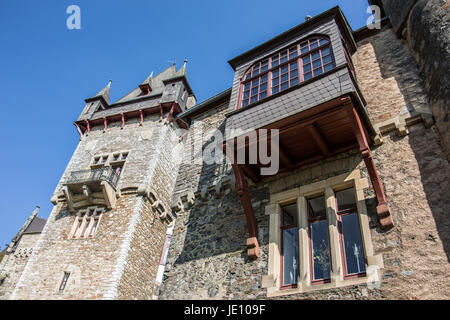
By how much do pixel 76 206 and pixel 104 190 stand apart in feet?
5.74

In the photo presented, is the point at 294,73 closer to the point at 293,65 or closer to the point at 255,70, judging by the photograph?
the point at 293,65

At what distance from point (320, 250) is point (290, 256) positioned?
0.72m

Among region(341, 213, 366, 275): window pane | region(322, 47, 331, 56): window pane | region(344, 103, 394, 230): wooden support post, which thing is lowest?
region(341, 213, 366, 275): window pane

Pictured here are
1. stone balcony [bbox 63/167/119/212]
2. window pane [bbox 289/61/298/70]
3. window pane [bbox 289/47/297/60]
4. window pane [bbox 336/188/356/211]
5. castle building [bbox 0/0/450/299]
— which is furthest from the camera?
stone balcony [bbox 63/167/119/212]

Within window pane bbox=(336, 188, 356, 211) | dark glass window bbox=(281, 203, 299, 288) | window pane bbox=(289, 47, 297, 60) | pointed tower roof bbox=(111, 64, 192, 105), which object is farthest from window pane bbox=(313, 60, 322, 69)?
pointed tower roof bbox=(111, 64, 192, 105)

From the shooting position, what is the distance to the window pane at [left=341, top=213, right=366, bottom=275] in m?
6.26

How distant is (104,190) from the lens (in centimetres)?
1402

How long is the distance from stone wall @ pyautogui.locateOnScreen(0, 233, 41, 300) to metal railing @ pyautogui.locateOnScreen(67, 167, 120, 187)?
12.9 m

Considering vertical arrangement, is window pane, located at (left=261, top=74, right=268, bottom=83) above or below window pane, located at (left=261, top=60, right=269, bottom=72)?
below

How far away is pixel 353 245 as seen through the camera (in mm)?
6555

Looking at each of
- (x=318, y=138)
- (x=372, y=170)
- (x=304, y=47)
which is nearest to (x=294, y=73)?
(x=304, y=47)

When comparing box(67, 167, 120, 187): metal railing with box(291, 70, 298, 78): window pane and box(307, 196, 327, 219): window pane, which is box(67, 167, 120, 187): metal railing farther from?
box(307, 196, 327, 219): window pane
